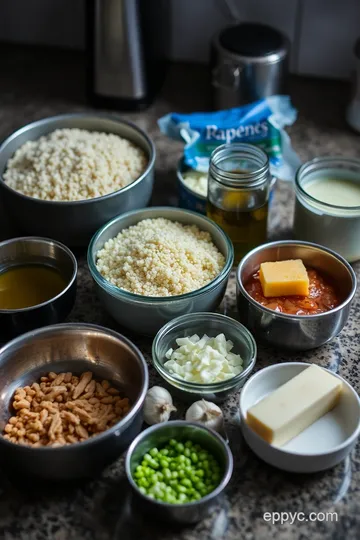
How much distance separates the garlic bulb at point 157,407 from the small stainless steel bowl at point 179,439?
5 cm

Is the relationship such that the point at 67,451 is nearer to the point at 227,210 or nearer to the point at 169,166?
the point at 227,210

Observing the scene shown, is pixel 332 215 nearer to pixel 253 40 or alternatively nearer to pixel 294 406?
pixel 294 406

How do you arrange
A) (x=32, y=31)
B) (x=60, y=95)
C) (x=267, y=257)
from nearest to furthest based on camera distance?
1. (x=267, y=257)
2. (x=60, y=95)
3. (x=32, y=31)

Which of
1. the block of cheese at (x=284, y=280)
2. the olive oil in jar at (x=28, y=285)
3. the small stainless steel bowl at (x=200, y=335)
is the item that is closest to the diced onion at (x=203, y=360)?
the small stainless steel bowl at (x=200, y=335)

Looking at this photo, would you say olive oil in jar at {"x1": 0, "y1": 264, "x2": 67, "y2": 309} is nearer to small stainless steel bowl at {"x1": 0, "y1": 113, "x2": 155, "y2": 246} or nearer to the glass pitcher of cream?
small stainless steel bowl at {"x1": 0, "y1": 113, "x2": 155, "y2": 246}

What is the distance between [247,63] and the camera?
1.80 m

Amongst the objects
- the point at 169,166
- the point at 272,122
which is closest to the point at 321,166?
the point at 272,122

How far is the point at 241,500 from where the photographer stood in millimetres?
1134

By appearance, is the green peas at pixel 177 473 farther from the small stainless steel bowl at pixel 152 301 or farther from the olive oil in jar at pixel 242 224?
the olive oil in jar at pixel 242 224

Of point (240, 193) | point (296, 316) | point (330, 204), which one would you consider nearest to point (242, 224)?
point (240, 193)

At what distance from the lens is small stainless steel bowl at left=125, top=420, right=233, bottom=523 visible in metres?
1.06

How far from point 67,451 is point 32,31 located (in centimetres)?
153

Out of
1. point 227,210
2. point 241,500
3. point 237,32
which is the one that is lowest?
point 241,500

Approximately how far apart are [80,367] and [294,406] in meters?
0.39
